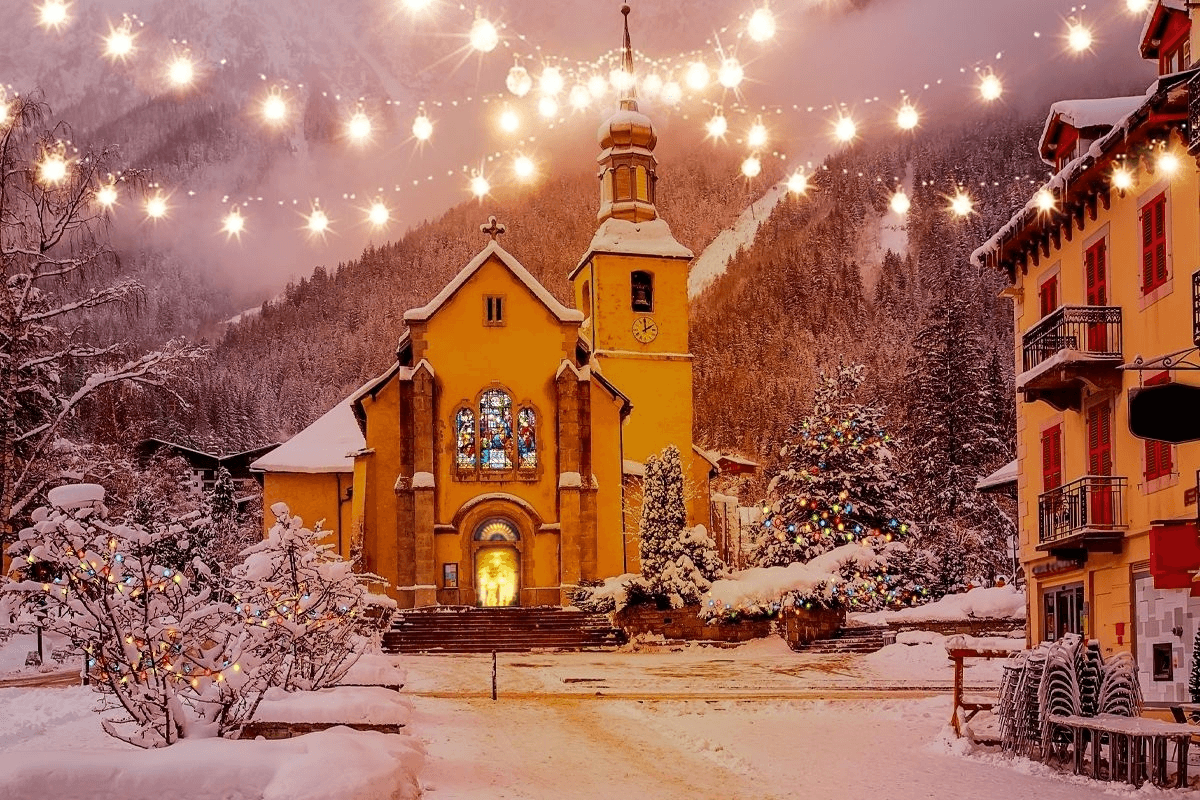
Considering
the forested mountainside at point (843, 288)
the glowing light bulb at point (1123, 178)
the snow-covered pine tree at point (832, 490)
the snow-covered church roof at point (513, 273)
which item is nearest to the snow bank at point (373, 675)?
the glowing light bulb at point (1123, 178)

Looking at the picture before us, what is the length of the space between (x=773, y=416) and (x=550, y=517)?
7203cm

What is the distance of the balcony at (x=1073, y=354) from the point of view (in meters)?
23.2

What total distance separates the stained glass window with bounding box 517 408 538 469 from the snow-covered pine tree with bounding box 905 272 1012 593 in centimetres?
Result: 1529

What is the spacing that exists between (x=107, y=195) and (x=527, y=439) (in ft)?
84.1

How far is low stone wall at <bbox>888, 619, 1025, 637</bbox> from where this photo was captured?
3312cm

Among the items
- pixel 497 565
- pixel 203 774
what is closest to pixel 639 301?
pixel 497 565

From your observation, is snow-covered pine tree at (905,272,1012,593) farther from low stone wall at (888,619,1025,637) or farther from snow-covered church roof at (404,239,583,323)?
low stone wall at (888,619,1025,637)

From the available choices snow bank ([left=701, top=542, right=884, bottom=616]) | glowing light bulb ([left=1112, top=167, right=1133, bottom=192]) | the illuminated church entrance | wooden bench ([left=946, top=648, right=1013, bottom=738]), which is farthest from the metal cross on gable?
wooden bench ([left=946, top=648, right=1013, bottom=738])

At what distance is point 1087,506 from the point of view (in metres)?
23.6

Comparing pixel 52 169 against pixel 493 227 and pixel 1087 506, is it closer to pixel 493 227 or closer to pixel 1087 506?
pixel 1087 506

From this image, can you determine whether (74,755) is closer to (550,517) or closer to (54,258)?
(54,258)

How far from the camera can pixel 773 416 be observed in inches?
4624

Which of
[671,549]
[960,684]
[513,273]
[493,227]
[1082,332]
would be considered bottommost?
[960,684]

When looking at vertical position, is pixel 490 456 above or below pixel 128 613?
above
